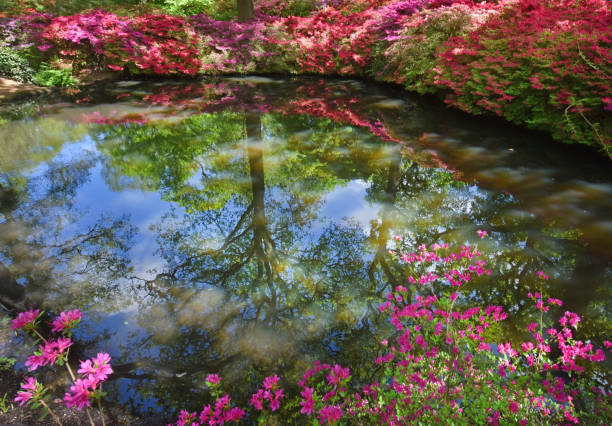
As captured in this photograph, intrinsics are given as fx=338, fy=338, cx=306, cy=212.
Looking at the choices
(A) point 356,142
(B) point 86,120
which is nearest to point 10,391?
(A) point 356,142

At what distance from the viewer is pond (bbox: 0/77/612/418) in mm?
2367

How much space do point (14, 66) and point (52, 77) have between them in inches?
37.2

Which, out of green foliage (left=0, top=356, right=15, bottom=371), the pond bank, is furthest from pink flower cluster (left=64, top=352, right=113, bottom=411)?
the pond bank

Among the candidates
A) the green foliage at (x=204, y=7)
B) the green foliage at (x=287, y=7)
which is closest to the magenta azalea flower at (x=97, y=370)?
the green foliage at (x=287, y=7)

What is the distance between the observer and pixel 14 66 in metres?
8.93

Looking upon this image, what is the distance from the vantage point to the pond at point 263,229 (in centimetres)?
237

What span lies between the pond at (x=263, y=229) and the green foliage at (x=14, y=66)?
144 inches

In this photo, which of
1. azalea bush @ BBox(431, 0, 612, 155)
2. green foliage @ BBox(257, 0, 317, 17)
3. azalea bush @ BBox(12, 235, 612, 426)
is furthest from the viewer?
green foliage @ BBox(257, 0, 317, 17)

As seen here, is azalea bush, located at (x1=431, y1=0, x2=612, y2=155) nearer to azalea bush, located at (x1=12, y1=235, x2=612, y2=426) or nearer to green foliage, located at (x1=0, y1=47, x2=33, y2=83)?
azalea bush, located at (x1=12, y1=235, x2=612, y2=426)

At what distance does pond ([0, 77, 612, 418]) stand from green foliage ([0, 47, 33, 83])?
3.65 m

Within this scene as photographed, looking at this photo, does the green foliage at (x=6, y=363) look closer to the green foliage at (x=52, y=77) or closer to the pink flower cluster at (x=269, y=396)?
the pink flower cluster at (x=269, y=396)

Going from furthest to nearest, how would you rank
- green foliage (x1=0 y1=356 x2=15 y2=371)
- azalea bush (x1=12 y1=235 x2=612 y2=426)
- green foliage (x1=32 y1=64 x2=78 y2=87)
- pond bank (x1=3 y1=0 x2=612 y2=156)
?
green foliage (x1=32 y1=64 x2=78 y2=87), pond bank (x1=3 y1=0 x2=612 y2=156), green foliage (x1=0 y1=356 x2=15 y2=371), azalea bush (x1=12 y1=235 x2=612 y2=426)

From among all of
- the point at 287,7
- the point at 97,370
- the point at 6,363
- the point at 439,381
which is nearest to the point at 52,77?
the point at 287,7

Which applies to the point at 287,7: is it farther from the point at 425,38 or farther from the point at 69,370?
the point at 69,370
